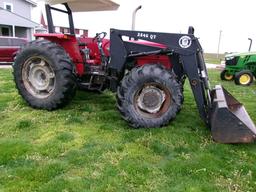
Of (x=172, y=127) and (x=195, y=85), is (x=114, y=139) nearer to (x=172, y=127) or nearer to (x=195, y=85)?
(x=172, y=127)

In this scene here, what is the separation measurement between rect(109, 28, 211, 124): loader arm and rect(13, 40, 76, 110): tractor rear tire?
0.85 metres

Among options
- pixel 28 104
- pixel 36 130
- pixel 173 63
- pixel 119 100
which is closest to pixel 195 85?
pixel 173 63

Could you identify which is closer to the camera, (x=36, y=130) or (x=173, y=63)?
(x=36, y=130)

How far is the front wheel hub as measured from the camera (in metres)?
5.30

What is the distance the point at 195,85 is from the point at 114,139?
57.5 inches

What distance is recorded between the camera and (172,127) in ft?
17.6

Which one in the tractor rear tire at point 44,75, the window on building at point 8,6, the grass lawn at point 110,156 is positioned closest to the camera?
the grass lawn at point 110,156

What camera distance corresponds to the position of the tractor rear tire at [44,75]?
5922 mm

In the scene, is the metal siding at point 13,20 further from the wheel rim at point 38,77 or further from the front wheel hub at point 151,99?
the front wheel hub at point 151,99

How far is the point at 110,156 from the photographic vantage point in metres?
4.18

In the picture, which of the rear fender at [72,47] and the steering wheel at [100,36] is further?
the steering wheel at [100,36]

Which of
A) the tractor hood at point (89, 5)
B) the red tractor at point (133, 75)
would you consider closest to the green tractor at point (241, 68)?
the tractor hood at point (89, 5)

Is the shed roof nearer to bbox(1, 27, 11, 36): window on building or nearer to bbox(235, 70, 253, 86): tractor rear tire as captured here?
bbox(1, 27, 11, 36): window on building

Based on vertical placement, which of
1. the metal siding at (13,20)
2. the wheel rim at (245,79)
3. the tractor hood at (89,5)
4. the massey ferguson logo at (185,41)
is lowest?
the wheel rim at (245,79)
